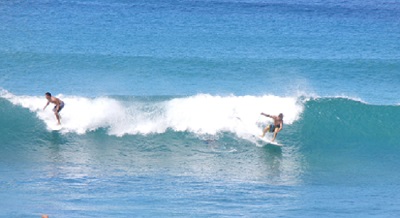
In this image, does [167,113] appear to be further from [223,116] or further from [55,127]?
[55,127]

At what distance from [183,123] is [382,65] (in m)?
11.6

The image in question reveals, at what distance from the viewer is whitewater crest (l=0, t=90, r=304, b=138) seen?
22.9 metres

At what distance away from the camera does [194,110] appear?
941 inches

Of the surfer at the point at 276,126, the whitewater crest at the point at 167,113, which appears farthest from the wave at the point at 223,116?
the surfer at the point at 276,126

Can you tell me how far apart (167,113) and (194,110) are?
930 millimetres

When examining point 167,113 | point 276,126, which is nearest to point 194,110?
point 167,113

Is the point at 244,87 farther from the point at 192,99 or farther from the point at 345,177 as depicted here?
the point at 345,177

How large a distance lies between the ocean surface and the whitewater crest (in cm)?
6

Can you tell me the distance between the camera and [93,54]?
30.6 metres

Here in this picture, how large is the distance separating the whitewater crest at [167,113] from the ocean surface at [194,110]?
57 mm

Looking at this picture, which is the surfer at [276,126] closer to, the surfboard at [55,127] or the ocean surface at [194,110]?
the ocean surface at [194,110]

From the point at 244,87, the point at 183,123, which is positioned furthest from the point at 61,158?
the point at 244,87

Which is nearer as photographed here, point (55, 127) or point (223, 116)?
point (55, 127)

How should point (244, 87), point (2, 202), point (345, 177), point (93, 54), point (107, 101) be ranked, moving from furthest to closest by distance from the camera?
point (93, 54)
point (244, 87)
point (107, 101)
point (345, 177)
point (2, 202)
